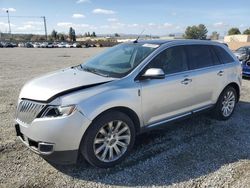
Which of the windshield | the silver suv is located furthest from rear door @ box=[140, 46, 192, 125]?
the windshield

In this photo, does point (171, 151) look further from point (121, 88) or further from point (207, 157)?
point (121, 88)

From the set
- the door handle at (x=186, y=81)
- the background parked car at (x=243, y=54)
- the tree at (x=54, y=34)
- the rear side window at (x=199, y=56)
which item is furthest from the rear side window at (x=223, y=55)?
the tree at (x=54, y=34)

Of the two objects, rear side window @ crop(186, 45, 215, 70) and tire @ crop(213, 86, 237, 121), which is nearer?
rear side window @ crop(186, 45, 215, 70)

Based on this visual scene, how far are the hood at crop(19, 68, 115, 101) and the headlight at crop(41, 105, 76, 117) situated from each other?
0.14 metres

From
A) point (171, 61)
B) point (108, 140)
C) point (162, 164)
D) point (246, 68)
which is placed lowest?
point (162, 164)

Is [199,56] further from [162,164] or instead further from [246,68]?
[246,68]

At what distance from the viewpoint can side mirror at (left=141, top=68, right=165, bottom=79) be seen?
12.5ft

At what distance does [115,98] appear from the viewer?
11.7 feet

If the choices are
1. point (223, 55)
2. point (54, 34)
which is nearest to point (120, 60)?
point (223, 55)

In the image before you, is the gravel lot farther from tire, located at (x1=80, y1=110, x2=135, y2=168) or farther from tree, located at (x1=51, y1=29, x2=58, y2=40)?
tree, located at (x1=51, y1=29, x2=58, y2=40)

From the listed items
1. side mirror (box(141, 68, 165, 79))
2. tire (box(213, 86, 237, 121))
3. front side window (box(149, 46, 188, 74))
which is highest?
front side window (box(149, 46, 188, 74))

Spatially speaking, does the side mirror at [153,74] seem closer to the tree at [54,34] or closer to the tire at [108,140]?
the tire at [108,140]

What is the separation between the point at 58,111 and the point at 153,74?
56.5 inches

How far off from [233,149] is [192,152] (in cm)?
72
